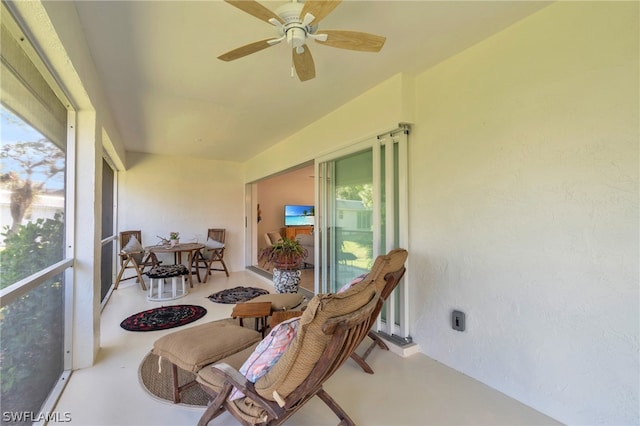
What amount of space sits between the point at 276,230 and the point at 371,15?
737 centimetres

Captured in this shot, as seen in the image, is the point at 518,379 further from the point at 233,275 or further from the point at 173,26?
the point at 233,275

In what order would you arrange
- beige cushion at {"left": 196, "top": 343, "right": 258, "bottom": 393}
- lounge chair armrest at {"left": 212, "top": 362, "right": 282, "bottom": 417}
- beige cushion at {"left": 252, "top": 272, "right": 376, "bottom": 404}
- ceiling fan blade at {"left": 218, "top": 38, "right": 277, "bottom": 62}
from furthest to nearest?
ceiling fan blade at {"left": 218, "top": 38, "right": 277, "bottom": 62} → beige cushion at {"left": 196, "top": 343, "right": 258, "bottom": 393} → lounge chair armrest at {"left": 212, "top": 362, "right": 282, "bottom": 417} → beige cushion at {"left": 252, "top": 272, "right": 376, "bottom": 404}

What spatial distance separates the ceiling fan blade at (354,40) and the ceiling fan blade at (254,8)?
11.8 inches

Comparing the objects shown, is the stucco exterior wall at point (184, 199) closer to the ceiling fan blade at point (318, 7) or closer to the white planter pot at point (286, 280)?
the white planter pot at point (286, 280)

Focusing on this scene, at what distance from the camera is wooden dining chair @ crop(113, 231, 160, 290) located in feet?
15.5

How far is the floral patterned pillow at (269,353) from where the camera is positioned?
135 cm

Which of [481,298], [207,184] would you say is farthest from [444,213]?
[207,184]

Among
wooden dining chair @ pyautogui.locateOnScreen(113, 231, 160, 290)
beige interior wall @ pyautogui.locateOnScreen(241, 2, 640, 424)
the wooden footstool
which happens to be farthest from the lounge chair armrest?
wooden dining chair @ pyautogui.locateOnScreen(113, 231, 160, 290)

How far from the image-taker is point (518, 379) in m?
1.94

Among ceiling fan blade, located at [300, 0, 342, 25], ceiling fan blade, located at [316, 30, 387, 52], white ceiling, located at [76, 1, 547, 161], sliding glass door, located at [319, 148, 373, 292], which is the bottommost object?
sliding glass door, located at [319, 148, 373, 292]

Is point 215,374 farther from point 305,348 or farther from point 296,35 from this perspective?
point 296,35

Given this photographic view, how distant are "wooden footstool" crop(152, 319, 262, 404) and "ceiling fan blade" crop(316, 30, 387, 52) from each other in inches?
76.1

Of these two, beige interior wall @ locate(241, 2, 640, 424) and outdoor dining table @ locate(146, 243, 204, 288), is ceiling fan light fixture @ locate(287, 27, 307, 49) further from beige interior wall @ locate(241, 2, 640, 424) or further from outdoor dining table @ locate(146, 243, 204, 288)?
outdoor dining table @ locate(146, 243, 204, 288)

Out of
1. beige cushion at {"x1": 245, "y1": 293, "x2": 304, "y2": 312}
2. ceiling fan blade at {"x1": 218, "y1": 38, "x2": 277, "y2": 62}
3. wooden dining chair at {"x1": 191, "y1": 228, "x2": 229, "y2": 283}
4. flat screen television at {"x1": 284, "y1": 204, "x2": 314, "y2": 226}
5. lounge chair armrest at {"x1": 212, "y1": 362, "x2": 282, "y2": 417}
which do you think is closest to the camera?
lounge chair armrest at {"x1": 212, "y1": 362, "x2": 282, "y2": 417}
